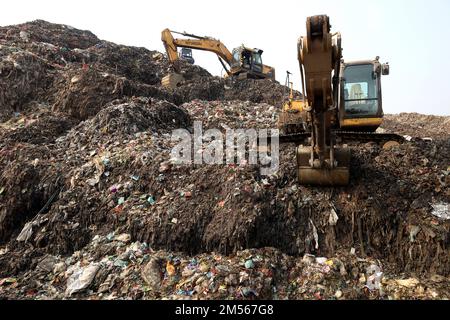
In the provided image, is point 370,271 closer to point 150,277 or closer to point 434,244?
point 434,244

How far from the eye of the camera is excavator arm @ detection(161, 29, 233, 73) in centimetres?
1234

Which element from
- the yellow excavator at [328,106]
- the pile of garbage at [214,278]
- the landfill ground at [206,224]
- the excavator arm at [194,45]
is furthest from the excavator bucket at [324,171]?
the excavator arm at [194,45]

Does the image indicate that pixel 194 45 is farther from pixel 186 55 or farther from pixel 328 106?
pixel 328 106

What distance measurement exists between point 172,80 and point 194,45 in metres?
1.88

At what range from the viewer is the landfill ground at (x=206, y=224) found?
3.87 metres

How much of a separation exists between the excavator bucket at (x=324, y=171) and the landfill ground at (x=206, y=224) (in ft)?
0.48

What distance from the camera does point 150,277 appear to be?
3939mm

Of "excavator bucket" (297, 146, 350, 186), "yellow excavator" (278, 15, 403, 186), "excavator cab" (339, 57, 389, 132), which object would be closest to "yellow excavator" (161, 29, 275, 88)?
"yellow excavator" (278, 15, 403, 186)

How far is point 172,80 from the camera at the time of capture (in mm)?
12125

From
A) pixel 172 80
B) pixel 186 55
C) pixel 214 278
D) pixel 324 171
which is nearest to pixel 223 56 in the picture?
pixel 172 80

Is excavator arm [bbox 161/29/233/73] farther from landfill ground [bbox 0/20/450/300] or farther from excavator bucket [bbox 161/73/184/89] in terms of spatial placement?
landfill ground [bbox 0/20/450/300]

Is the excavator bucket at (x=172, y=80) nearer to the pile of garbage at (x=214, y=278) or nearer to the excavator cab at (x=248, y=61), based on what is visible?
the excavator cab at (x=248, y=61)
